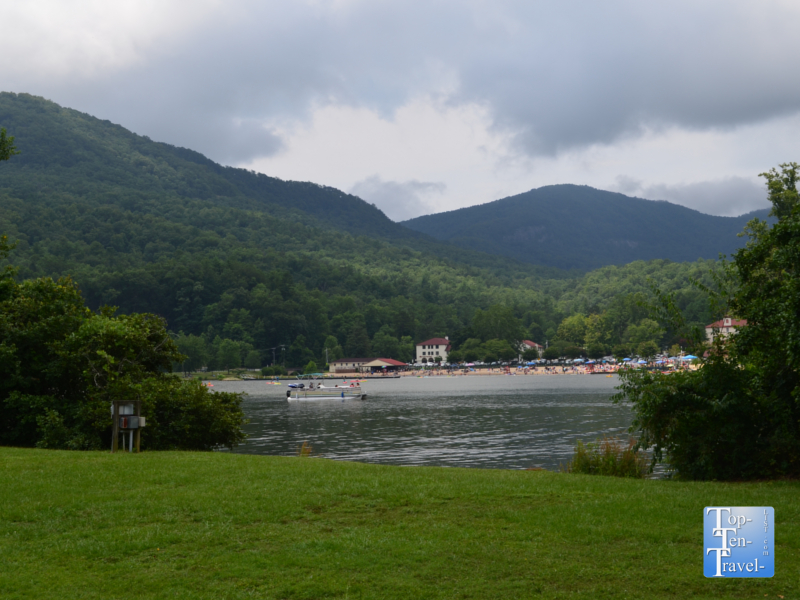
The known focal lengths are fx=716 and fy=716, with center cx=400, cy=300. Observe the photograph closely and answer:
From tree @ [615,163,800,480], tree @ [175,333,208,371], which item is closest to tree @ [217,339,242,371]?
tree @ [175,333,208,371]

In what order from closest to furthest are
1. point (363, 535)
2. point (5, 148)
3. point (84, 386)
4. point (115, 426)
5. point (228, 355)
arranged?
point (363, 535) → point (115, 426) → point (5, 148) → point (84, 386) → point (228, 355)

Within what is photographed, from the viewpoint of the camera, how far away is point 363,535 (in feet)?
33.3

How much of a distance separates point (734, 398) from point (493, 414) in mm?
48082

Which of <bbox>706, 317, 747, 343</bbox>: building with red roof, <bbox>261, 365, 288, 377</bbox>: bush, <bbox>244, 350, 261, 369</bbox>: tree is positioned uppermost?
<bbox>706, 317, 747, 343</bbox>: building with red roof

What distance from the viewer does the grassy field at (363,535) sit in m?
8.16

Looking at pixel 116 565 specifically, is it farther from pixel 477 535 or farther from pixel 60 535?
pixel 477 535

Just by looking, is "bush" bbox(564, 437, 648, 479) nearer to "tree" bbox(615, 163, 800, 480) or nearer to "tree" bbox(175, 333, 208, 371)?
"tree" bbox(615, 163, 800, 480)

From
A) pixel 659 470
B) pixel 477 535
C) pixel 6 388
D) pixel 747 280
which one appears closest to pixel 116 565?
pixel 477 535

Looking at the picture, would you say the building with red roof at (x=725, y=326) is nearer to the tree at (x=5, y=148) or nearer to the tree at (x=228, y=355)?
the tree at (x=5, y=148)

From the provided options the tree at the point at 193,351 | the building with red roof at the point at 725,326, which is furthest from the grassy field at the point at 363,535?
the tree at the point at 193,351

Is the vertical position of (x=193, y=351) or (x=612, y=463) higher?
(x=193, y=351)

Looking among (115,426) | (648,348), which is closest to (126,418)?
(115,426)

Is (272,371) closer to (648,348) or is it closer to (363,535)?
(648,348)

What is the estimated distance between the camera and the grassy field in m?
8.16
